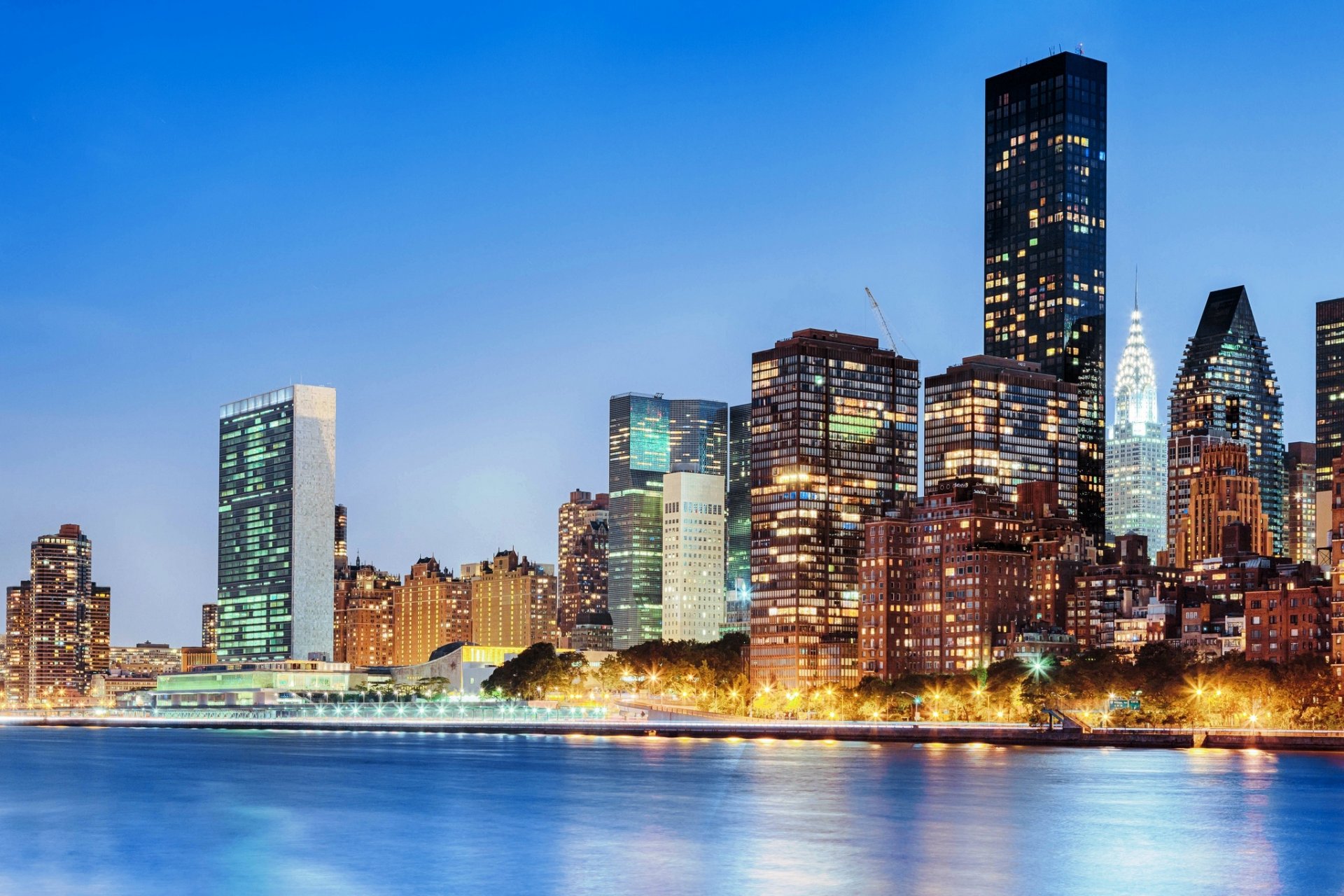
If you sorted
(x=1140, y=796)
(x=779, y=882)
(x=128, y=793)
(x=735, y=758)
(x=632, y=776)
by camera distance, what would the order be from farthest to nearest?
(x=735, y=758), (x=632, y=776), (x=128, y=793), (x=1140, y=796), (x=779, y=882)

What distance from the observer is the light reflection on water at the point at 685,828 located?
285ft

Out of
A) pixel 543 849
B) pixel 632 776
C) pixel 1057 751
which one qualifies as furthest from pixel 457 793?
pixel 1057 751

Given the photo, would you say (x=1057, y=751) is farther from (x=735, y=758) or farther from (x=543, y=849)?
(x=543, y=849)

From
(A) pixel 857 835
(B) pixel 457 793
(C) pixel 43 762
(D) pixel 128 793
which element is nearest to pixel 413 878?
(A) pixel 857 835

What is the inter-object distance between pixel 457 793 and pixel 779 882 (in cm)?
5830

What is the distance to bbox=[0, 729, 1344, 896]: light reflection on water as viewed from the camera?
86.8 metres

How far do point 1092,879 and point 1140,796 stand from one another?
46.6m

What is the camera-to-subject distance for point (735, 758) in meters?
185

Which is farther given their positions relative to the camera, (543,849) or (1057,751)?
(1057,751)

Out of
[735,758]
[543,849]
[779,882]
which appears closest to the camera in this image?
[779,882]

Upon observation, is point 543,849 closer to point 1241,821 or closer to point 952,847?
point 952,847

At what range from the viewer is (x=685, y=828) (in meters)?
110

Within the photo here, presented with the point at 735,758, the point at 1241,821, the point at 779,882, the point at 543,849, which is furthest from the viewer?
the point at 735,758

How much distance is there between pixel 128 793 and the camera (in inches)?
5522
